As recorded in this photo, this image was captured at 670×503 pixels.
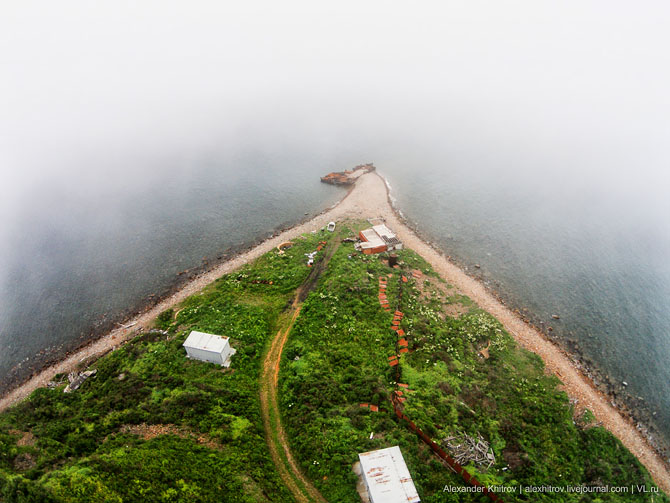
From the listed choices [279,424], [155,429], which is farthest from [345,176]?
[155,429]

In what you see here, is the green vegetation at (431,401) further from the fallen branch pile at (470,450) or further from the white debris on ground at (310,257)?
the white debris on ground at (310,257)

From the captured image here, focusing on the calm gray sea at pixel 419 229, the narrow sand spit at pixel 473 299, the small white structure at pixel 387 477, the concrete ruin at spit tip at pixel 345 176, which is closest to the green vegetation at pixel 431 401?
the small white structure at pixel 387 477

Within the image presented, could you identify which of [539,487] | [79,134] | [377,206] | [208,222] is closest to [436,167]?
[377,206]

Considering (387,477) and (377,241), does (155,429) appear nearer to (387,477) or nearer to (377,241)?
(387,477)

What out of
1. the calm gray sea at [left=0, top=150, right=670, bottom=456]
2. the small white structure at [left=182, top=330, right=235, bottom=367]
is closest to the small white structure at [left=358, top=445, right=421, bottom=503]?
the small white structure at [left=182, top=330, right=235, bottom=367]

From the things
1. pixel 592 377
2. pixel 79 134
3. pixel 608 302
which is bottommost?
pixel 592 377

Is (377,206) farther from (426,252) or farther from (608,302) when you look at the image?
(608,302)
